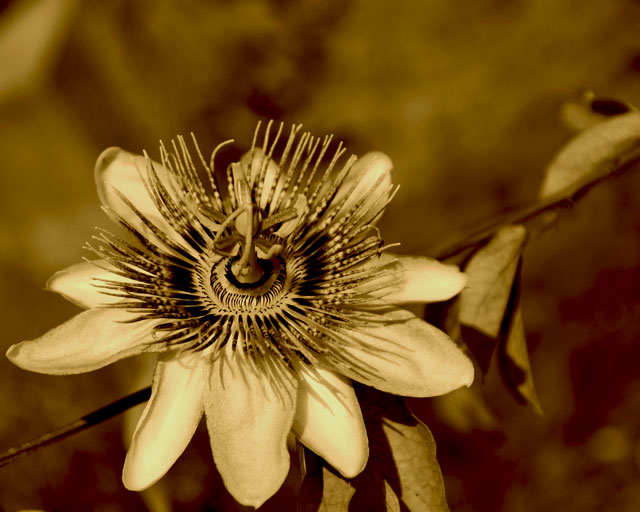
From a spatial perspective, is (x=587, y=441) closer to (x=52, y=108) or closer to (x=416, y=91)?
(x=416, y=91)

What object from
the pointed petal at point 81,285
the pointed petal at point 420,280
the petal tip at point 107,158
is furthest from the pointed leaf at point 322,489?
the petal tip at point 107,158

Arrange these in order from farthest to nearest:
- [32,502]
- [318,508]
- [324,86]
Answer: [324,86] < [32,502] < [318,508]

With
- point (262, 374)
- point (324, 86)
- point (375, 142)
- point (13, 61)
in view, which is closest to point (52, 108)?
point (13, 61)

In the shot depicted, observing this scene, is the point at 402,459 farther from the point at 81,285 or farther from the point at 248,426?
the point at 81,285

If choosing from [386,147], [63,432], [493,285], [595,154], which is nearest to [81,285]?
[63,432]

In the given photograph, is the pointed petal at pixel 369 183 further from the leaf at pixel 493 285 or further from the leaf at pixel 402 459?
the leaf at pixel 402 459

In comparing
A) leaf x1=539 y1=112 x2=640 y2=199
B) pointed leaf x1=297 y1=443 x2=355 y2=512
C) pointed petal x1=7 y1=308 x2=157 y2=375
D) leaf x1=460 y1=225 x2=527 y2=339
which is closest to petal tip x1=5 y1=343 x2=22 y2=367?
pointed petal x1=7 y1=308 x2=157 y2=375
